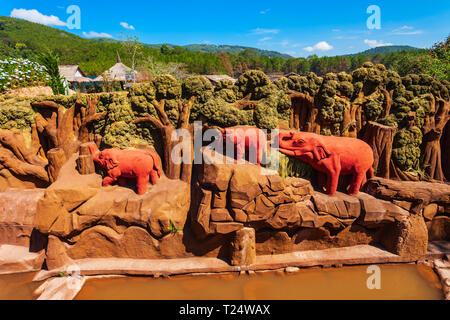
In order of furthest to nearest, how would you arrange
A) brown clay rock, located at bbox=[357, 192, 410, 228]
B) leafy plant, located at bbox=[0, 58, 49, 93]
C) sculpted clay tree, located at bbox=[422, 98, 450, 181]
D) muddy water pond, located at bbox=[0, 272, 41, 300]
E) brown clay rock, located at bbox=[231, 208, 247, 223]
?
leafy plant, located at bbox=[0, 58, 49, 93] → sculpted clay tree, located at bbox=[422, 98, 450, 181] → brown clay rock, located at bbox=[357, 192, 410, 228] → brown clay rock, located at bbox=[231, 208, 247, 223] → muddy water pond, located at bbox=[0, 272, 41, 300]

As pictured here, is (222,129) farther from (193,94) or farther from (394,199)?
(394,199)

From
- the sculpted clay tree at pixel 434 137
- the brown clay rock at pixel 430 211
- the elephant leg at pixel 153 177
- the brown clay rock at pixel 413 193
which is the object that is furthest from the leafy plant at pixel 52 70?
the sculpted clay tree at pixel 434 137

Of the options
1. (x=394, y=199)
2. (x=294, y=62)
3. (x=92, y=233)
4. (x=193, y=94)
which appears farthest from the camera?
(x=294, y=62)

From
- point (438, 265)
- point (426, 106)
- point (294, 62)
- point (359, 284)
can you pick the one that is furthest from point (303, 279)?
point (294, 62)

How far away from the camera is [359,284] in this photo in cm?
447

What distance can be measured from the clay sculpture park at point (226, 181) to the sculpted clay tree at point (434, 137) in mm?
36

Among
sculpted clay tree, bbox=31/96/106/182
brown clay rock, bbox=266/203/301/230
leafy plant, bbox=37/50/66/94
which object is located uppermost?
leafy plant, bbox=37/50/66/94

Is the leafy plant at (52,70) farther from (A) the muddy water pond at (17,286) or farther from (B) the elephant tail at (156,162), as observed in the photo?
(A) the muddy water pond at (17,286)

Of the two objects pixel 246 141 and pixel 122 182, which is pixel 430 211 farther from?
pixel 122 182

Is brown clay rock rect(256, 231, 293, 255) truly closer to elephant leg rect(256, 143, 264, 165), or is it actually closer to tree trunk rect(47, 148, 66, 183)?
elephant leg rect(256, 143, 264, 165)

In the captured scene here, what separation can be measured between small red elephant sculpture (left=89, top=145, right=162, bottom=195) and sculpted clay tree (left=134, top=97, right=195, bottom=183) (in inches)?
18.9

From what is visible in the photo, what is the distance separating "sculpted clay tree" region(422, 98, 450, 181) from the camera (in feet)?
19.5

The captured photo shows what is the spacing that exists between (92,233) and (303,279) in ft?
14.4
